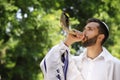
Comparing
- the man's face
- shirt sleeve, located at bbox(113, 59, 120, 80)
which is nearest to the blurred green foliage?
the man's face

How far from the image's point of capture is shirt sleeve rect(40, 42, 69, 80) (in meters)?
3.67

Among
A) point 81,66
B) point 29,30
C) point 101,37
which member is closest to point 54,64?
point 81,66

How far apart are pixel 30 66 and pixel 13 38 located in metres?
1.18

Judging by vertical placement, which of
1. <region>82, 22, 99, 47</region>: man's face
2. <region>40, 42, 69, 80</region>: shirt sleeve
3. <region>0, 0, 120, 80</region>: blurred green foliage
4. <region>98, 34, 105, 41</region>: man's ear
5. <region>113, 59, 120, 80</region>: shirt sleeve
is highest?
<region>82, 22, 99, 47</region>: man's face

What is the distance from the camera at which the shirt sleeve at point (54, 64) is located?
3668 mm

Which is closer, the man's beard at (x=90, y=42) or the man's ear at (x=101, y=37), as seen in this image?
the man's beard at (x=90, y=42)

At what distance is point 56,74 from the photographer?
3.68 m

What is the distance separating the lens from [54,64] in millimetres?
3697

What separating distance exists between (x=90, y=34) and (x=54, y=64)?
0.45 m

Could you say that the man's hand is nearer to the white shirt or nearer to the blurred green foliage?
the white shirt

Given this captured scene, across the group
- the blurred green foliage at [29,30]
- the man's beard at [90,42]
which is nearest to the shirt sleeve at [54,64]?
the man's beard at [90,42]

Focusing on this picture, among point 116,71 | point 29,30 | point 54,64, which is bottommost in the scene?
point 29,30

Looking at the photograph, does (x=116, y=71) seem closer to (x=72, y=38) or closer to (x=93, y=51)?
(x=93, y=51)

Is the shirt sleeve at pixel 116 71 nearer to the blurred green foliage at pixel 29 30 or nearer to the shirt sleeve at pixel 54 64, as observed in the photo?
the shirt sleeve at pixel 54 64
